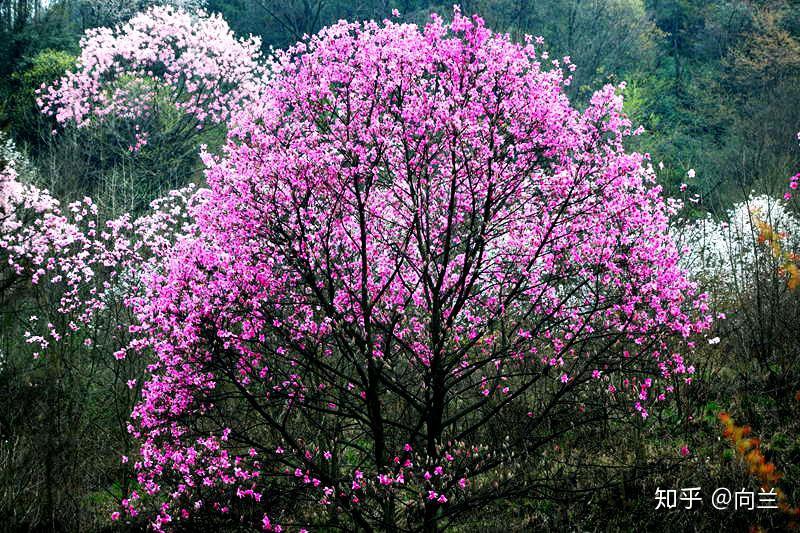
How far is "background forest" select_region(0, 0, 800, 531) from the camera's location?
25.5ft

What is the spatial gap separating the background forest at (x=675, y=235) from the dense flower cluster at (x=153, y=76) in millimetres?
568

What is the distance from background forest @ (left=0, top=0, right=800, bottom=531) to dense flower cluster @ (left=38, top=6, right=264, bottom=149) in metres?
0.57

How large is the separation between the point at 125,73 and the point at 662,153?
21234 millimetres

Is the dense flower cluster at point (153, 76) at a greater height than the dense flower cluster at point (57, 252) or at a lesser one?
greater

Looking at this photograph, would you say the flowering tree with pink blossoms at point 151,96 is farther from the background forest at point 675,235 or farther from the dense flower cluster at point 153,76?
the background forest at point 675,235

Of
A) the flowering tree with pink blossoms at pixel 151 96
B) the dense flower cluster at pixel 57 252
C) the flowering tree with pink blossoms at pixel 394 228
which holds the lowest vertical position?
the flowering tree with pink blossoms at pixel 394 228

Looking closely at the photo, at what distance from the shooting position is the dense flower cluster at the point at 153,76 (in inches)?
746

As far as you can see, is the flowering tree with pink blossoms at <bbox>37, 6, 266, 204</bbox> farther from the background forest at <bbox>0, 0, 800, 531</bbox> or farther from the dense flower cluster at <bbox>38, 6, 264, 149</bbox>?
the background forest at <bbox>0, 0, 800, 531</bbox>

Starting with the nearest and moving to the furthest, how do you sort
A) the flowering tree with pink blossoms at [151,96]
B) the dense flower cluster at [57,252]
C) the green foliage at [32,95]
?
1. the dense flower cluster at [57,252]
2. the flowering tree with pink blossoms at [151,96]
3. the green foliage at [32,95]

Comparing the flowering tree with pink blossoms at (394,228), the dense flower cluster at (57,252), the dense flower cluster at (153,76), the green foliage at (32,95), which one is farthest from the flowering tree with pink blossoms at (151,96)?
the flowering tree with pink blossoms at (394,228)

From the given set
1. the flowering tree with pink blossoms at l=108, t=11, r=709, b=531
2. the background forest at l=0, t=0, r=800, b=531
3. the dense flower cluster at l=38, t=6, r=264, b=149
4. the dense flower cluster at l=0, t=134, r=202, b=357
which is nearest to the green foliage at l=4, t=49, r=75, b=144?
the background forest at l=0, t=0, r=800, b=531

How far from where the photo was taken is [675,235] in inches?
506

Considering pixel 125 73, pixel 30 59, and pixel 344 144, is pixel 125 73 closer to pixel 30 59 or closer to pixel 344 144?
pixel 30 59

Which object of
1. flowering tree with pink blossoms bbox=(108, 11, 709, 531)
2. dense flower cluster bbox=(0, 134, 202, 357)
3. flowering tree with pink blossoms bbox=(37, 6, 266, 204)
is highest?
flowering tree with pink blossoms bbox=(37, 6, 266, 204)
